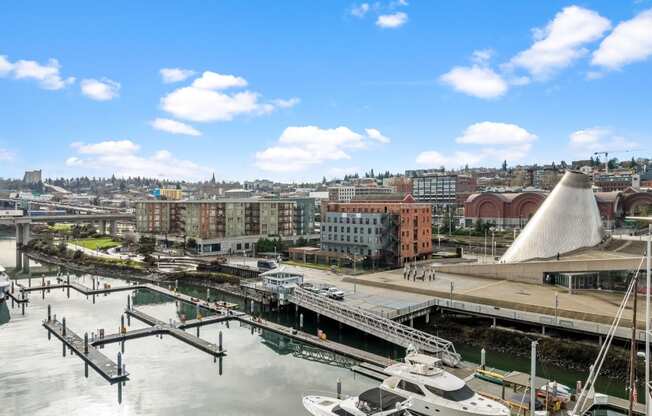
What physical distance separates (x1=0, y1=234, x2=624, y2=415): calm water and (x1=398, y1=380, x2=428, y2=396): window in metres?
4.61

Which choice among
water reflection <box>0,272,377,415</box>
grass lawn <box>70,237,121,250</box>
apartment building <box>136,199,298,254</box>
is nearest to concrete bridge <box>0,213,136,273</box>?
grass lawn <box>70,237,121,250</box>

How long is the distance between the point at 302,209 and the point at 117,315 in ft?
183

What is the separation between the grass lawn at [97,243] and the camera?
308ft

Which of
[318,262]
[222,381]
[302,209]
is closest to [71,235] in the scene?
[302,209]

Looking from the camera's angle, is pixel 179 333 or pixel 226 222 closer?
pixel 179 333

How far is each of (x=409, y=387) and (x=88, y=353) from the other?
23.0 meters

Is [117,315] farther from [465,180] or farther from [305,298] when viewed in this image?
[465,180]

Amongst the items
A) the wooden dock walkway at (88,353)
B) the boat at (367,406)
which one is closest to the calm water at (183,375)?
the wooden dock walkway at (88,353)

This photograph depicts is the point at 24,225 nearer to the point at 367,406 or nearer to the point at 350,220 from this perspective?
the point at 350,220

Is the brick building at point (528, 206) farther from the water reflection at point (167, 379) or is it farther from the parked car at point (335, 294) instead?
the water reflection at point (167, 379)

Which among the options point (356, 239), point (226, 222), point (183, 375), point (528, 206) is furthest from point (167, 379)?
point (528, 206)

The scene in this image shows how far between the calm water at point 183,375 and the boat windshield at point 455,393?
631 centimetres

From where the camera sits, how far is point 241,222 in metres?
92.0

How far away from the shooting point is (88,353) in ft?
112
